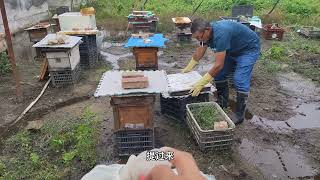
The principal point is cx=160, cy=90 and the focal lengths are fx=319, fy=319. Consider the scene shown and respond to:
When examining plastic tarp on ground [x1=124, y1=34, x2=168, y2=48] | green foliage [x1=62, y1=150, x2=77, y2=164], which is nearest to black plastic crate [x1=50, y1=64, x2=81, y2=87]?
plastic tarp on ground [x1=124, y1=34, x2=168, y2=48]

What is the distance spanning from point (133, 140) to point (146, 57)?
3782mm

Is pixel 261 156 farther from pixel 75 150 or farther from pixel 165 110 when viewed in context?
pixel 75 150

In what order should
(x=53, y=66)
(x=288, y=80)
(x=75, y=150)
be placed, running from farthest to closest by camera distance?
1. (x=288, y=80)
2. (x=53, y=66)
3. (x=75, y=150)

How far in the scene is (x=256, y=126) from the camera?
5.85m

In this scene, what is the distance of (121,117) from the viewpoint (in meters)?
4.56

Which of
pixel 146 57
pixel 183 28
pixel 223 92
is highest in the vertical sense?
pixel 183 28

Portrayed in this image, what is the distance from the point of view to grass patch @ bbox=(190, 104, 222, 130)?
500cm

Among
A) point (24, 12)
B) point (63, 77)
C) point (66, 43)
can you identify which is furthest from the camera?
point (24, 12)

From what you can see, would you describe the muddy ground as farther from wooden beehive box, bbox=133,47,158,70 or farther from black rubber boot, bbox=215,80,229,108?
wooden beehive box, bbox=133,47,158,70

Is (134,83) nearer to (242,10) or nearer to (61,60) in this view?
(61,60)

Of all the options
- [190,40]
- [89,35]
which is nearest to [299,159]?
[89,35]

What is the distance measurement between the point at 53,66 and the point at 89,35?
1.56 m

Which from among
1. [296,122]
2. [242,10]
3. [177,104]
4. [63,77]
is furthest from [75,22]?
[242,10]

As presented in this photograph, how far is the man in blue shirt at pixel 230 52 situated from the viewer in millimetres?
5199
